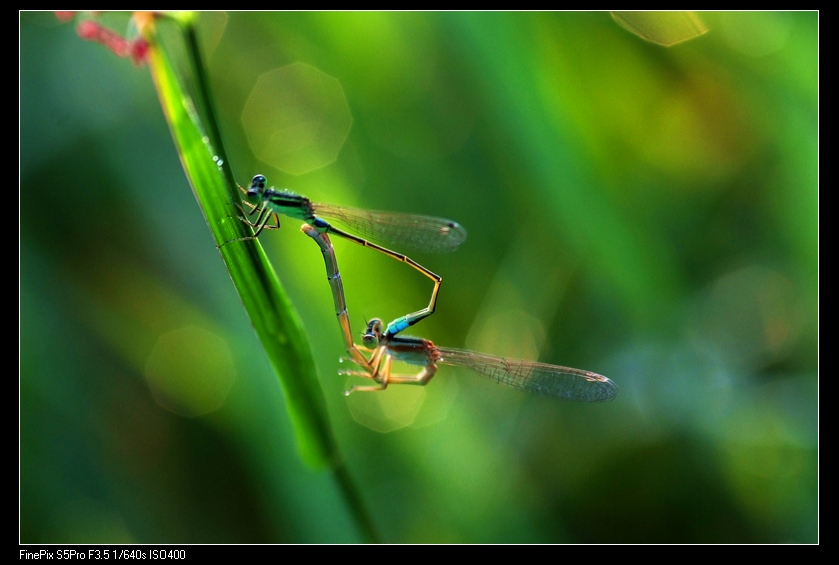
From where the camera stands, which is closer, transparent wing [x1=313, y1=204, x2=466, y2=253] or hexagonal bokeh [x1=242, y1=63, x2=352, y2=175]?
transparent wing [x1=313, y1=204, x2=466, y2=253]

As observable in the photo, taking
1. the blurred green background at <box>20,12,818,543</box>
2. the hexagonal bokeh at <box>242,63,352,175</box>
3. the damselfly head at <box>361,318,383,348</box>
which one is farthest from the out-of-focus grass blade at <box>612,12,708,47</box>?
the damselfly head at <box>361,318,383,348</box>

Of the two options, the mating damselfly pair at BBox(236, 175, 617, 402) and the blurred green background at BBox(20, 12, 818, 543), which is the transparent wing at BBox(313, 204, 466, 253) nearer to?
the mating damselfly pair at BBox(236, 175, 617, 402)

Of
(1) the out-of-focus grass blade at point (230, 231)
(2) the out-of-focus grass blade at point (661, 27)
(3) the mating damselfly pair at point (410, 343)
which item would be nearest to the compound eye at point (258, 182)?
(3) the mating damselfly pair at point (410, 343)

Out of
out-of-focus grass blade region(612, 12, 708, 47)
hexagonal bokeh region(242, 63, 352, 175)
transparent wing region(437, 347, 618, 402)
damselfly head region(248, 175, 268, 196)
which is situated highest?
out-of-focus grass blade region(612, 12, 708, 47)

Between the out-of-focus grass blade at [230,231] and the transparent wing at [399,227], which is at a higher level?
the transparent wing at [399,227]

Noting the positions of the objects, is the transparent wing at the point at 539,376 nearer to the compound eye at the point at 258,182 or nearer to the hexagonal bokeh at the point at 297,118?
the compound eye at the point at 258,182

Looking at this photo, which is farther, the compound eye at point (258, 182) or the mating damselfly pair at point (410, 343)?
the mating damselfly pair at point (410, 343)

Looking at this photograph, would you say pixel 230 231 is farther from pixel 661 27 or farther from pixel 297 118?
pixel 661 27
